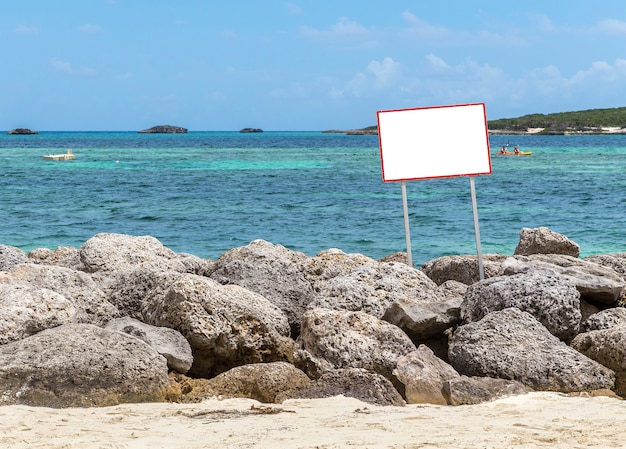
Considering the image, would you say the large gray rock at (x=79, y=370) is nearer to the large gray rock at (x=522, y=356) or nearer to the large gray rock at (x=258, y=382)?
the large gray rock at (x=258, y=382)

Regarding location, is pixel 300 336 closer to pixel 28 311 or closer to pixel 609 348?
pixel 28 311

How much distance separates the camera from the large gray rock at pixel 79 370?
234 inches

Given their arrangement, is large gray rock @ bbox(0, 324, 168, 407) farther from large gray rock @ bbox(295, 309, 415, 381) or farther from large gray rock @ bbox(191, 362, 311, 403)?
large gray rock @ bbox(295, 309, 415, 381)

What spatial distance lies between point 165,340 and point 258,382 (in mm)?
915

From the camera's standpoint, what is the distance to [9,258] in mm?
9664

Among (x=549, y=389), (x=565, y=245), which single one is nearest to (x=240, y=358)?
(x=549, y=389)

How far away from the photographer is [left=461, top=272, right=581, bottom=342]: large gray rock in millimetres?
7191

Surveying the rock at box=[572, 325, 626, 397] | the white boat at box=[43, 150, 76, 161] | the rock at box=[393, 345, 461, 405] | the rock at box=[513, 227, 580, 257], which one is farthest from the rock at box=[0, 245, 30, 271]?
the white boat at box=[43, 150, 76, 161]

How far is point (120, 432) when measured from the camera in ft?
17.1

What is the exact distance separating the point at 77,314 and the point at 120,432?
2197mm

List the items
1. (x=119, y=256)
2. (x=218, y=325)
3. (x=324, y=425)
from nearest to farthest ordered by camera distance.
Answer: (x=324, y=425) → (x=218, y=325) → (x=119, y=256)

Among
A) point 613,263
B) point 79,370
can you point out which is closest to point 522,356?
point 79,370

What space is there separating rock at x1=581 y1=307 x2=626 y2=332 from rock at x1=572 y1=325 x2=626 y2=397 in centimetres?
31

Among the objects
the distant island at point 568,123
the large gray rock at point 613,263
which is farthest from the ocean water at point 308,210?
the distant island at point 568,123
